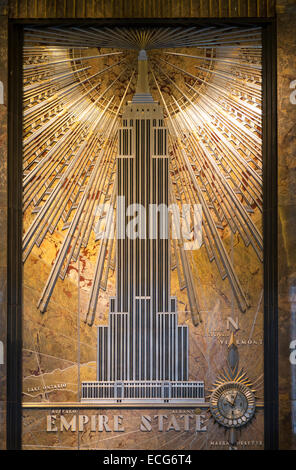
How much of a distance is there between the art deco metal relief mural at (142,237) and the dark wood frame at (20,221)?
55 millimetres

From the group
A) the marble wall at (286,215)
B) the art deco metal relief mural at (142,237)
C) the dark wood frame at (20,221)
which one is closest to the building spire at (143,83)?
the art deco metal relief mural at (142,237)

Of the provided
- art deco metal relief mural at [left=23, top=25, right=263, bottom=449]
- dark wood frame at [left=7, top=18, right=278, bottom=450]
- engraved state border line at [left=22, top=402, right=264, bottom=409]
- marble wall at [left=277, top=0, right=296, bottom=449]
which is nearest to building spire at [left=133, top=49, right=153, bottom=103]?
art deco metal relief mural at [left=23, top=25, right=263, bottom=449]

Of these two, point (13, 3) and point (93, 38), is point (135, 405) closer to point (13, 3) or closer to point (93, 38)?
point (93, 38)

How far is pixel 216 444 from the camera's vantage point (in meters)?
3.61

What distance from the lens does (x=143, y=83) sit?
376 centimetres

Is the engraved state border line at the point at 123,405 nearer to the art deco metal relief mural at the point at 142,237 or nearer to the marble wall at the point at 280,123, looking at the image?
the art deco metal relief mural at the point at 142,237

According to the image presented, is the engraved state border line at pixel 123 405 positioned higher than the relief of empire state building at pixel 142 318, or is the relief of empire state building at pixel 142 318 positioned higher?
the relief of empire state building at pixel 142 318

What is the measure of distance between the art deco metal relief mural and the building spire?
10 millimetres

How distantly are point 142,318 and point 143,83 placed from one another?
1712 millimetres

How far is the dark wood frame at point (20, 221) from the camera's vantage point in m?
3.59

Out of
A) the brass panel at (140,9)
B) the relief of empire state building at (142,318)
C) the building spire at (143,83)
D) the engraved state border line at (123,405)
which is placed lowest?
the engraved state border line at (123,405)

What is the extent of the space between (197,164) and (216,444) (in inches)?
78.6

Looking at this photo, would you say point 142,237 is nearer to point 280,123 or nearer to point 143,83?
point 143,83

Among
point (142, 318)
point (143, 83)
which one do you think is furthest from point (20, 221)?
point (143, 83)
